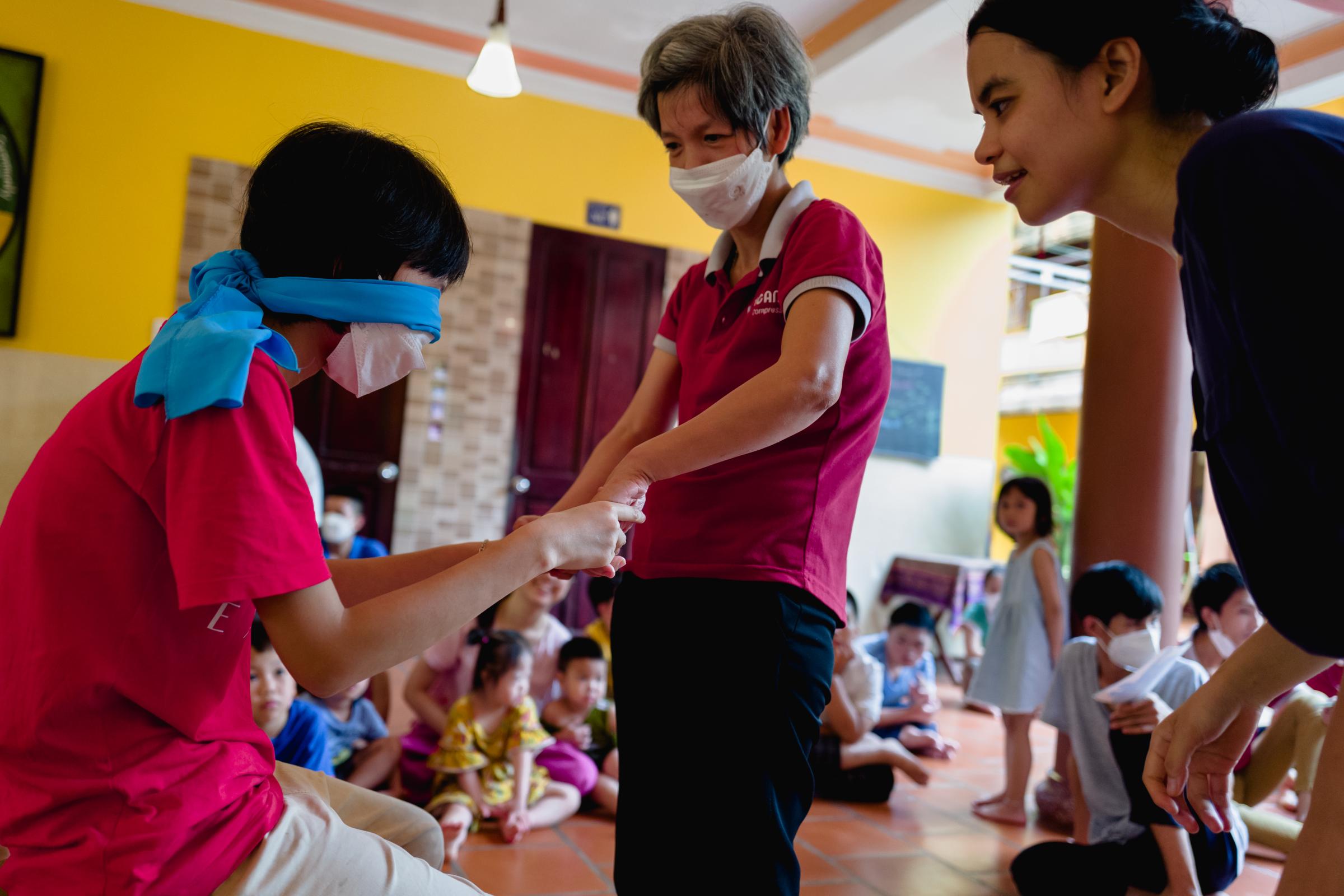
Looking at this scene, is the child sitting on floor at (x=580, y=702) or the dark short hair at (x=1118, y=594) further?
the child sitting on floor at (x=580, y=702)

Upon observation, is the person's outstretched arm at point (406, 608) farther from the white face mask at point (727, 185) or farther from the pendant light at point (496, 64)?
the pendant light at point (496, 64)

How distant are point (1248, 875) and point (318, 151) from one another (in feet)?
9.93

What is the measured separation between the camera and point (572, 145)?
19.4 ft

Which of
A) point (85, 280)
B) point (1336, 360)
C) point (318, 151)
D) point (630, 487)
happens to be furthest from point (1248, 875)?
point (85, 280)

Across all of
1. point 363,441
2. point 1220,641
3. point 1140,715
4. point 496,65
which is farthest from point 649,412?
point 363,441

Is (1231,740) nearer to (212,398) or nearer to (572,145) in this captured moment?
(212,398)

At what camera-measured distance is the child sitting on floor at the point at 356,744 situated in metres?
2.96

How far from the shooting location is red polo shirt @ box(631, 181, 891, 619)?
123 cm

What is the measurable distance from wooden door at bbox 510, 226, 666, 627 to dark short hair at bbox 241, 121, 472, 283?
4.72 meters

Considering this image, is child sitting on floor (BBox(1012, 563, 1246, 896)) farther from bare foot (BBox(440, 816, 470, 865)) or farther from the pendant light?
the pendant light

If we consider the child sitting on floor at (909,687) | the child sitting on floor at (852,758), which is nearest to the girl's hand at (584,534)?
the child sitting on floor at (852,758)

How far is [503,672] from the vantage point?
290 cm

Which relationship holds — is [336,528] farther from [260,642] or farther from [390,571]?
[390,571]

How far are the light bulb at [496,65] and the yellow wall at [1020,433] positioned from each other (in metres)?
10.1
